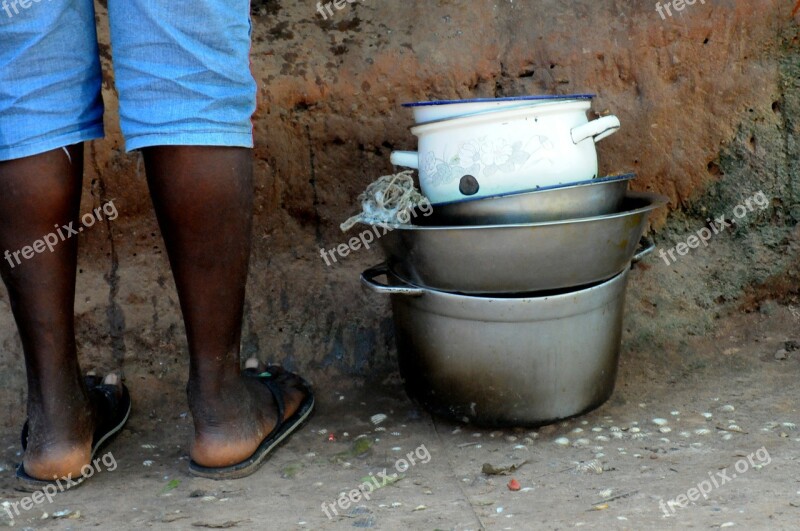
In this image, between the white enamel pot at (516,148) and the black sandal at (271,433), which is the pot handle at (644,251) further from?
the black sandal at (271,433)

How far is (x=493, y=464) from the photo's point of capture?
171cm

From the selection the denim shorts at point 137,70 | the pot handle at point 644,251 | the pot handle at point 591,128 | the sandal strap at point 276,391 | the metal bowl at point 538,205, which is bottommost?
the sandal strap at point 276,391

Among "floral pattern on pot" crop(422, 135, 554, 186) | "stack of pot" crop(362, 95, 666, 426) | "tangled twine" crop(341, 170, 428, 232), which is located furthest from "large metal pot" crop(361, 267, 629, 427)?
"floral pattern on pot" crop(422, 135, 554, 186)

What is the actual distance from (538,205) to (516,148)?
124 mm

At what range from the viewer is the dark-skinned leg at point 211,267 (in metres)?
1.47

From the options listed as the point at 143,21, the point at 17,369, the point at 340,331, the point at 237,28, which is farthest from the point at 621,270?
the point at 17,369

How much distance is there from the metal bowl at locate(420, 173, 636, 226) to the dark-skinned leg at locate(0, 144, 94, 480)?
0.72 m

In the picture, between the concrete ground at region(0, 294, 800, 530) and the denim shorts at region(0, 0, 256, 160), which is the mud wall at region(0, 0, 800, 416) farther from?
the denim shorts at region(0, 0, 256, 160)

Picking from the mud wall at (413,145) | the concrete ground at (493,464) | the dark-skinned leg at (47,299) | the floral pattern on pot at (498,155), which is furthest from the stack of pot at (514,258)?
the dark-skinned leg at (47,299)

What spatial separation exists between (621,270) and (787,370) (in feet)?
1.95

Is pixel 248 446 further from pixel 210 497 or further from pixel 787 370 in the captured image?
pixel 787 370

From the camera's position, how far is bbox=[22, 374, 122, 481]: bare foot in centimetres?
160

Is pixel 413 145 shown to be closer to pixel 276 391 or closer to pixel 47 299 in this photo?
pixel 276 391

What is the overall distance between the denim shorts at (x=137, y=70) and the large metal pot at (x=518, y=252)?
439 mm
